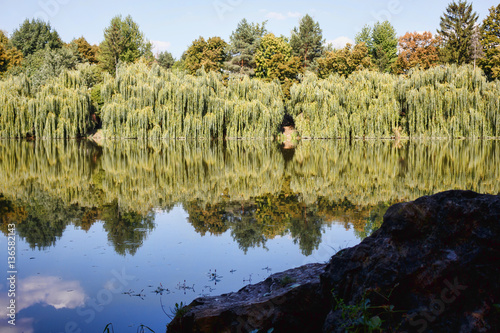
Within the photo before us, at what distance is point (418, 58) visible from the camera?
52.6 meters

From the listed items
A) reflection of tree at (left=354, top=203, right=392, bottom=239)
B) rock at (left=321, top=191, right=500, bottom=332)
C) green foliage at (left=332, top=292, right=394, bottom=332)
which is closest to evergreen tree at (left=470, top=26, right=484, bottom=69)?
reflection of tree at (left=354, top=203, right=392, bottom=239)

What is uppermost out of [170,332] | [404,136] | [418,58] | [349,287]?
[418,58]

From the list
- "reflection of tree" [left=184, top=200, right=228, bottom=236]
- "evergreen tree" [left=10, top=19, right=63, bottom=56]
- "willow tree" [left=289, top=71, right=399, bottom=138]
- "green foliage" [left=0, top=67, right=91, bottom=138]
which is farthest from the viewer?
"evergreen tree" [left=10, top=19, right=63, bottom=56]

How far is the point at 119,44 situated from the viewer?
57.5 m

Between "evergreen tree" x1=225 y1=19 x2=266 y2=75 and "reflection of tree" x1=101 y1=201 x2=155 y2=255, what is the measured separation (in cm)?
4780

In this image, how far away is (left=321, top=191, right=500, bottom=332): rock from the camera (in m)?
2.58

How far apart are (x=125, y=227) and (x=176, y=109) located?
2449 centimetres

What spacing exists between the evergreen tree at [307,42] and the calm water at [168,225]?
43457mm

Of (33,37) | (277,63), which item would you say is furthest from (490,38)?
(33,37)

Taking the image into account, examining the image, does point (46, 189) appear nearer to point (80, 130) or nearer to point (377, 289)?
point (377, 289)

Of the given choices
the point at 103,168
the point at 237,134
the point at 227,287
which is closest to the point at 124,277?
the point at 227,287

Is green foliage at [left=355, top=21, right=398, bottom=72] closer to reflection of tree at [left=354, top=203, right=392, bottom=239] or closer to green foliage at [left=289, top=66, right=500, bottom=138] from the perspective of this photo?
green foliage at [left=289, top=66, right=500, bottom=138]

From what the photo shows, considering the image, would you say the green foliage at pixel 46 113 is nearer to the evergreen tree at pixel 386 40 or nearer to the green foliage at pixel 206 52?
the green foliage at pixel 206 52

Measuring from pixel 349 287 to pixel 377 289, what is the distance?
0.91 ft
